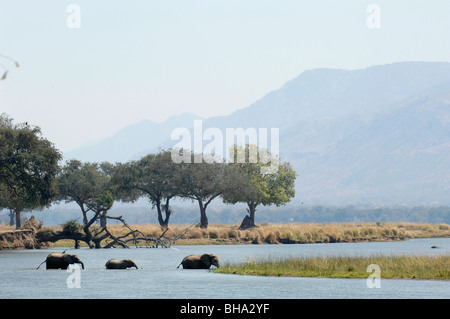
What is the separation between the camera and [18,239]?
7275cm

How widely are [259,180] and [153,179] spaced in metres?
19.5

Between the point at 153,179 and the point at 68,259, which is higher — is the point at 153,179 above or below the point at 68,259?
above

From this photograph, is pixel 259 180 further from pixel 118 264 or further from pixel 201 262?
pixel 118 264

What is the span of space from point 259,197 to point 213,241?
26.9 metres

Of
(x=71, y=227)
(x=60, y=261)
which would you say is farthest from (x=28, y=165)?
(x=60, y=261)

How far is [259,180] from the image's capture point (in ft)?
391

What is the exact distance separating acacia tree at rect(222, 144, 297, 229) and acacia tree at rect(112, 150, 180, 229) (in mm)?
8835

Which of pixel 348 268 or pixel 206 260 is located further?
pixel 206 260

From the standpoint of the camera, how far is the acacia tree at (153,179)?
10450cm

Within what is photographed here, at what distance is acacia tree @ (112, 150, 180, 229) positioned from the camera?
343 ft

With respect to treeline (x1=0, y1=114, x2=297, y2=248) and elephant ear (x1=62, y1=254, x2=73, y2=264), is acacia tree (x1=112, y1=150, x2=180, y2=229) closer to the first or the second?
treeline (x1=0, y1=114, x2=297, y2=248)
